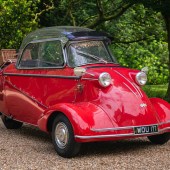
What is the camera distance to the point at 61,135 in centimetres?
655

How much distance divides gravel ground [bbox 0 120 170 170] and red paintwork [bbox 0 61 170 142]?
32 centimetres

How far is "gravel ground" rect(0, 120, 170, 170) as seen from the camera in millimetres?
5906

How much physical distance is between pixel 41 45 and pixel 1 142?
1.68 meters

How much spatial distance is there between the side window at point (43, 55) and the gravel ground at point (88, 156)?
4.05ft

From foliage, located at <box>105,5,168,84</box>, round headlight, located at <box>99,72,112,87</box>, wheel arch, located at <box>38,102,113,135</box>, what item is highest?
round headlight, located at <box>99,72,112,87</box>

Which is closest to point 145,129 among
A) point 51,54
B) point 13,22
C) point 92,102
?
point 92,102

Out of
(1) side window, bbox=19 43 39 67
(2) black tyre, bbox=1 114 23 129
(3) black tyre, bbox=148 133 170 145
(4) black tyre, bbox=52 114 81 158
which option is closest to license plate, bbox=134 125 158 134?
(3) black tyre, bbox=148 133 170 145

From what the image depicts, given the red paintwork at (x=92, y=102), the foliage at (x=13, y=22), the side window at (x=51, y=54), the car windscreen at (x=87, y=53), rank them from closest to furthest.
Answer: the red paintwork at (x=92, y=102) → the car windscreen at (x=87, y=53) → the side window at (x=51, y=54) → the foliage at (x=13, y=22)

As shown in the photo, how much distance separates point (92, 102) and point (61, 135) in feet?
2.04

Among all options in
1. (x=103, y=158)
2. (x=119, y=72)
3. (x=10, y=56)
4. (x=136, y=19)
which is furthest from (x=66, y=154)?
(x=136, y=19)

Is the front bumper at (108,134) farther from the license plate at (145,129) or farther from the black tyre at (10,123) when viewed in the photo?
the black tyre at (10,123)

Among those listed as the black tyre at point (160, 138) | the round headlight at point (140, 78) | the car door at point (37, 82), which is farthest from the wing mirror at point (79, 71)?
the black tyre at point (160, 138)

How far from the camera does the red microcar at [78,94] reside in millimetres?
6320

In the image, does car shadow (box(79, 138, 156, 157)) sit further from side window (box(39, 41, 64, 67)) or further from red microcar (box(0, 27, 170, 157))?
side window (box(39, 41, 64, 67))
